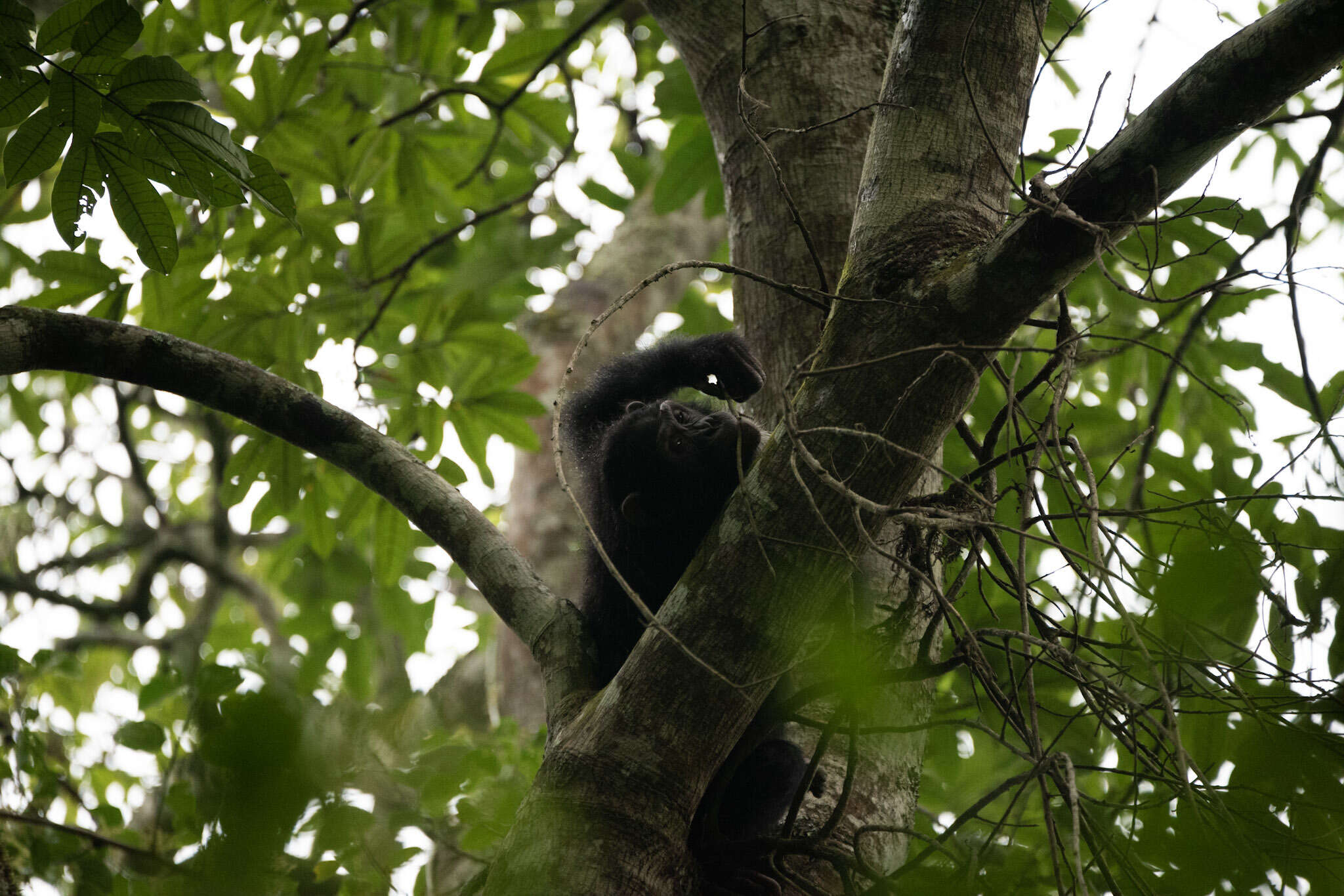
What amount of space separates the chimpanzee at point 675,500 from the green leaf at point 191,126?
1337 mm

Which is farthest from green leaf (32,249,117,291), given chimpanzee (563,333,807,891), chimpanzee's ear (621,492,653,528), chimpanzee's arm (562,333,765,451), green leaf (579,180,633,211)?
green leaf (579,180,633,211)

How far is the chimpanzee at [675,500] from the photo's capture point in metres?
2.45

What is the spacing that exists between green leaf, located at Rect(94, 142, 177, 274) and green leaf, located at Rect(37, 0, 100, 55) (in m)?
0.19

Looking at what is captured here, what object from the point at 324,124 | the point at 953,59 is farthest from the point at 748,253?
the point at 324,124

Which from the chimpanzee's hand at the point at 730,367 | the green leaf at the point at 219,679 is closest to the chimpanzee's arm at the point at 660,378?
the chimpanzee's hand at the point at 730,367

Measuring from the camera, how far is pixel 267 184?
6.99 feet

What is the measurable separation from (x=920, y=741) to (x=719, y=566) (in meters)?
0.91

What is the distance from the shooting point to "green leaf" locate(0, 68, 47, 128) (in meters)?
1.92

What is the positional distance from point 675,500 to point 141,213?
62.0 inches

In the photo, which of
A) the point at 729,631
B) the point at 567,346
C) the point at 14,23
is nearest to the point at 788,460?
the point at 729,631

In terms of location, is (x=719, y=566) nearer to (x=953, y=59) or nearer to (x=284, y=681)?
(x=284, y=681)

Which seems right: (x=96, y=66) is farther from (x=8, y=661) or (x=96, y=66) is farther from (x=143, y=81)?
(x=8, y=661)

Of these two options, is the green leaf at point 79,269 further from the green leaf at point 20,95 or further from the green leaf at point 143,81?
the green leaf at point 143,81

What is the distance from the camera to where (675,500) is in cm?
295
